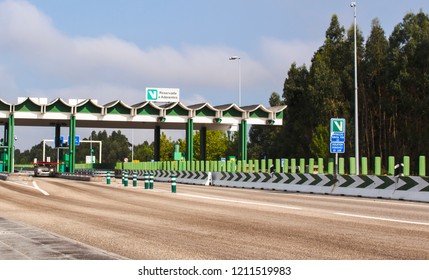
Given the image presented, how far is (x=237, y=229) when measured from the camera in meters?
13.3

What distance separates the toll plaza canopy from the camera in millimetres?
65312

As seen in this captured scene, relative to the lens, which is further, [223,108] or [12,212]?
[223,108]

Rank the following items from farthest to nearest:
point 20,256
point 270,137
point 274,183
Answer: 1. point 270,137
2. point 274,183
3. point 20,256

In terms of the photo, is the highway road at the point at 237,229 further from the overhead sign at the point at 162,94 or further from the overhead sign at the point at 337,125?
the overhead sign at the point at 162,94

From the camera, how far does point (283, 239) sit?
11.6 m

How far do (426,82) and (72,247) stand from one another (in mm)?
63889

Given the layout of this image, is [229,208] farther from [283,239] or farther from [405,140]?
[405,140]

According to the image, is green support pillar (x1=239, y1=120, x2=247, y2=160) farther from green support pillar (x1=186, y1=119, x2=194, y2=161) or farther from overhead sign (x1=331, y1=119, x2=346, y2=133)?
overhead sign (x1=331, y1=119, x2=346, y2=133)

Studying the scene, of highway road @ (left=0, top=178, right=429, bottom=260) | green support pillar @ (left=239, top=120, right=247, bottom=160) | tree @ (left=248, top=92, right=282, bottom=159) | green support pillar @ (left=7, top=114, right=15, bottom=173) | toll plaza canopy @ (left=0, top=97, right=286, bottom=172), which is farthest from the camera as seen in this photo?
tree @ (left=248, top=92, right=282, bottom=159)

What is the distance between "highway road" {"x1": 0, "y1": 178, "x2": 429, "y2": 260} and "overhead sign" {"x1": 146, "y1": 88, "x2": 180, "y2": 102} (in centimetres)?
5493

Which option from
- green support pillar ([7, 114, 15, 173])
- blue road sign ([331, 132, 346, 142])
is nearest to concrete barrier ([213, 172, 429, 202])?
blue road sign ([331, 132, 346, 142])

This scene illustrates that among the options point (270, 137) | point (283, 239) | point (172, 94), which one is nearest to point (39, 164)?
point (172, 94)

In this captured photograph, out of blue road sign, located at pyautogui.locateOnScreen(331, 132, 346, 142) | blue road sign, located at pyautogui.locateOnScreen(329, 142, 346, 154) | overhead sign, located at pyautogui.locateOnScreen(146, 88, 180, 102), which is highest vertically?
overhead sign, located at pyautogui.locateOnScreen(146, 88, 180, 102)

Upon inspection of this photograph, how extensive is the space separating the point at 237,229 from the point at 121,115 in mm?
55831
